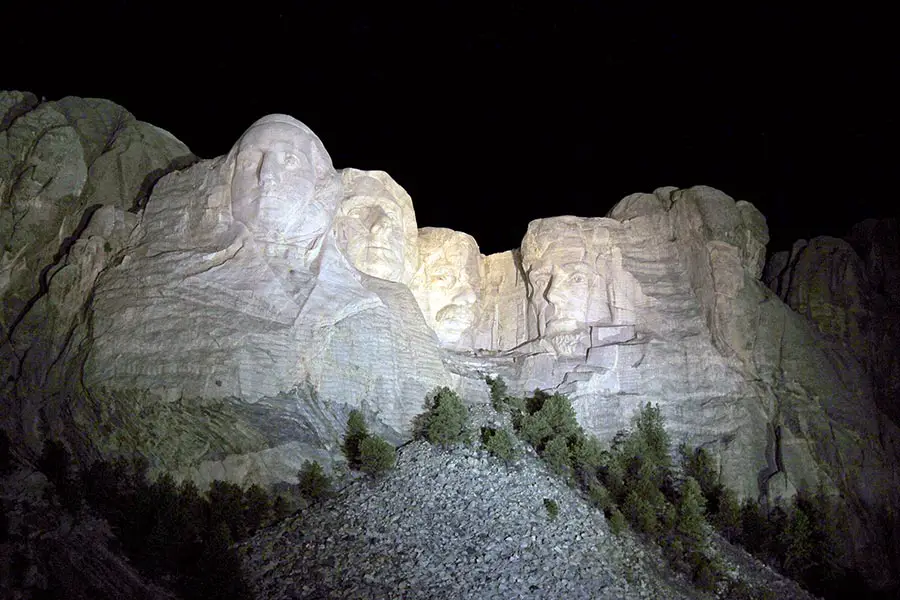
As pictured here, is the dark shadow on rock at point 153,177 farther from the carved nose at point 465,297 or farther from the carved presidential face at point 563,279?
the carved presidential face at point 563,279

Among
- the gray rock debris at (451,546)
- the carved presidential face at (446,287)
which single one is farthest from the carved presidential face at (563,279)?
the gray rock debris at (451,546)

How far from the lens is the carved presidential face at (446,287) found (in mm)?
32312

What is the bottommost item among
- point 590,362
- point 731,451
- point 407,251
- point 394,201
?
point 731,451

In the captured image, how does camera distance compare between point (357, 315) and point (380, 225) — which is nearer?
point (357, 315)

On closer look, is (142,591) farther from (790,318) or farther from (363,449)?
(790,318)

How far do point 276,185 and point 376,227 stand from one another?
19.6 feet

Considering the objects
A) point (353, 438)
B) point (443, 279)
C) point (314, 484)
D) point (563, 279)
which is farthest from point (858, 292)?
point (314, 484)

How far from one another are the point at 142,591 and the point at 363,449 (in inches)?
259

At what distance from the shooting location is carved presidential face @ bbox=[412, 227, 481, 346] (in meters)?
32.3

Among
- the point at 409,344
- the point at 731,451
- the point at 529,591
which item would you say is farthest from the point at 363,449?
the point at 731,451

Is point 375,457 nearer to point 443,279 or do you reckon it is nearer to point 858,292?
point 443,279

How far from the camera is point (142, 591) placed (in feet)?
62.7

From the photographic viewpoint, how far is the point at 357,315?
981 inches

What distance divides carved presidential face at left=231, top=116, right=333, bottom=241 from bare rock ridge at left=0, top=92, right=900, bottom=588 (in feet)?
0.22
